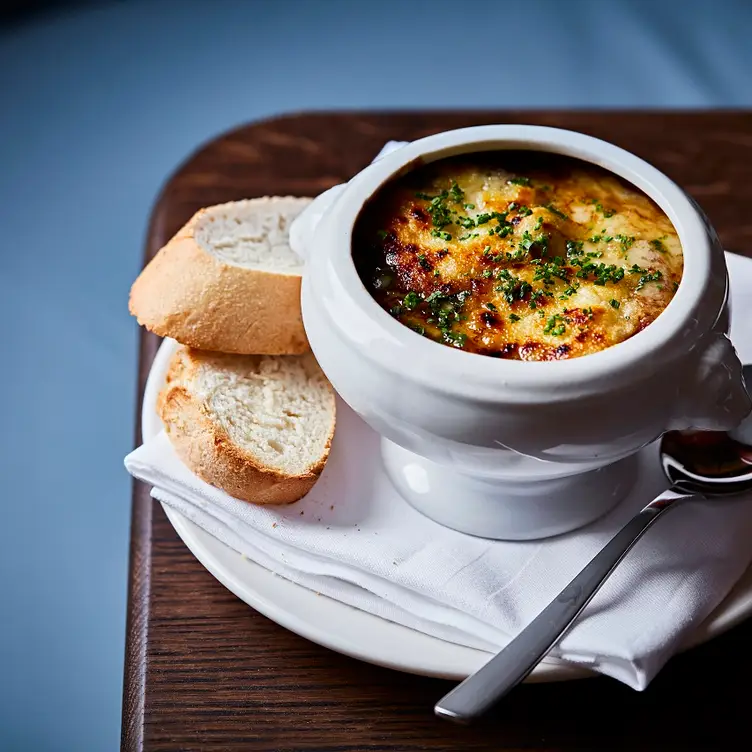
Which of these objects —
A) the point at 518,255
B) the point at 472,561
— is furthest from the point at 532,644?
the point at 518,255

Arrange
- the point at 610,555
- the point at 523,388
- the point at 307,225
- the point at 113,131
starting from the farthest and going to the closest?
the point at 113,131, the point at 307,225, the point at 610,555, the point at 523,388

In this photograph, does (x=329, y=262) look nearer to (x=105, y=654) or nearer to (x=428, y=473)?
(x=428, y=473)

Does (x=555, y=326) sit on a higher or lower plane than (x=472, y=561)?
higher

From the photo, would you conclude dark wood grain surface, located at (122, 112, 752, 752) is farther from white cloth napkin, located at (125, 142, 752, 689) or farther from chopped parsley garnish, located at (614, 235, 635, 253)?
chopped parsley garnish, located at (614, 235, 635, 253)

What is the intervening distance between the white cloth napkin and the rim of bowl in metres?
0.27

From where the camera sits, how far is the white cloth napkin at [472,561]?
117cm

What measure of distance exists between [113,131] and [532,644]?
257cm

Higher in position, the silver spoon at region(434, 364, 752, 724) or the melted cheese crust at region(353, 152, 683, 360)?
the melted cheese crust at region(353, 152, 683, 360)

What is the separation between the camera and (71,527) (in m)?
2.24

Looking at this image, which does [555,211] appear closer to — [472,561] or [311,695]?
[472,561]

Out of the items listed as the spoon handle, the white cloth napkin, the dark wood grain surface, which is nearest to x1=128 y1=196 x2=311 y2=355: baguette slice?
the white cloth napkin

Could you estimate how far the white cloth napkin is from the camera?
1.17 metres

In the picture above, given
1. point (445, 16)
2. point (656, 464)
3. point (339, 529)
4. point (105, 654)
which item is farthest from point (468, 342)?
point (445, 16)

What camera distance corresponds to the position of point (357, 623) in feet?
3.97
